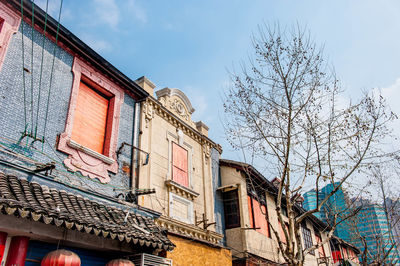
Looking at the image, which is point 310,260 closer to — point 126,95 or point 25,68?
point 126,95

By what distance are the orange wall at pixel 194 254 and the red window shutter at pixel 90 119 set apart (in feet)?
11.8

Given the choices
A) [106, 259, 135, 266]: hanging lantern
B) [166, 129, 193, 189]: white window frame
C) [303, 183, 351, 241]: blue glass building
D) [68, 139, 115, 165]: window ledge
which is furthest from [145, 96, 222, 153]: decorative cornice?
[106, 259, 135, 266]: hanging lantern

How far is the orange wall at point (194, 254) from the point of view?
9.70m

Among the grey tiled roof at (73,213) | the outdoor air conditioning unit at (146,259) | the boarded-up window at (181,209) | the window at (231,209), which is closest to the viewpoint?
the grey tiled roof at (73,213)

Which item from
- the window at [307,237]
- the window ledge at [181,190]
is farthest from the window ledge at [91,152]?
the window at [307,237]

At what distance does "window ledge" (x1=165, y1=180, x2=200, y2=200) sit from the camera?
11.9m

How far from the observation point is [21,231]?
6492 mm

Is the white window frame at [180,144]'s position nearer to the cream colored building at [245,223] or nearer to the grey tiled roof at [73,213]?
the cream colored building at [245,223]

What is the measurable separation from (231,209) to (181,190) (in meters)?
3.68

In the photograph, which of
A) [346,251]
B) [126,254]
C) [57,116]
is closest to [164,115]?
[57,116]

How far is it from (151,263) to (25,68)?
5853 mm

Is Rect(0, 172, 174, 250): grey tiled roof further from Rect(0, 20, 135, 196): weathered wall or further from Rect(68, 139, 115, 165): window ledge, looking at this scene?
Rect(68, 139, 115, 165): window ledge

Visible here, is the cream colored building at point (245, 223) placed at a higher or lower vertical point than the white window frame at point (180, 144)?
lower

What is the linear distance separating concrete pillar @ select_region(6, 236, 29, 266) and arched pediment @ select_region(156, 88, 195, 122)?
7.78 metres
